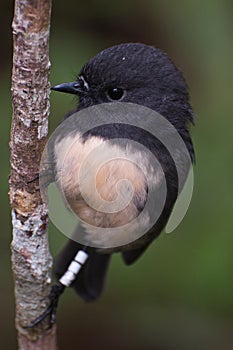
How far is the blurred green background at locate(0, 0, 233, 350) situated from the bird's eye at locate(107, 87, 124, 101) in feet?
2.97

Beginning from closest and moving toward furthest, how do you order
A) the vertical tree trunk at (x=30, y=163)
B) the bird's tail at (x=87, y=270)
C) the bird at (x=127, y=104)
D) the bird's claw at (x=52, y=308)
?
the vertical tree trunk at (x=30, y=163), the bird at (x=127, y=104), the bird's claw at (x=52, y=308), the bird's tail at (x=87, y=270)

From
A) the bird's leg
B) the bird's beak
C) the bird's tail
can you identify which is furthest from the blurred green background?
the bird's beak

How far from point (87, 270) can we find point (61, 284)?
0.45 meters

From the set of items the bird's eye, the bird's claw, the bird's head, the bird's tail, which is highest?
the bird's head

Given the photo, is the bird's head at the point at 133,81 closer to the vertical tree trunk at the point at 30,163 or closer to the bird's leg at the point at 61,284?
the vertical tree trunk at the point at 30,163

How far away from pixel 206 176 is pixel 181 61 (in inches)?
31.6

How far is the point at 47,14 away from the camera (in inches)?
71.3

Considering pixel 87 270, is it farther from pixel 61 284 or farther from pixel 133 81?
pixel 133 81

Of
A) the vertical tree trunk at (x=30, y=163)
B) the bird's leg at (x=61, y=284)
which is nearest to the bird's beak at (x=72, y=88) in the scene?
the vertical tree trunk at (x=30, y=163)

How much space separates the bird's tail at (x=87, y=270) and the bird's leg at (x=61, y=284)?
13 centimetres

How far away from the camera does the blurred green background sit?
3328 mm

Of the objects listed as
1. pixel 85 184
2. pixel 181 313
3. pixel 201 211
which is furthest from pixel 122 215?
pixel 181 313

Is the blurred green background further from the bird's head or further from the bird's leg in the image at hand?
the bird's head

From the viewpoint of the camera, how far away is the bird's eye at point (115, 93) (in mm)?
2348
